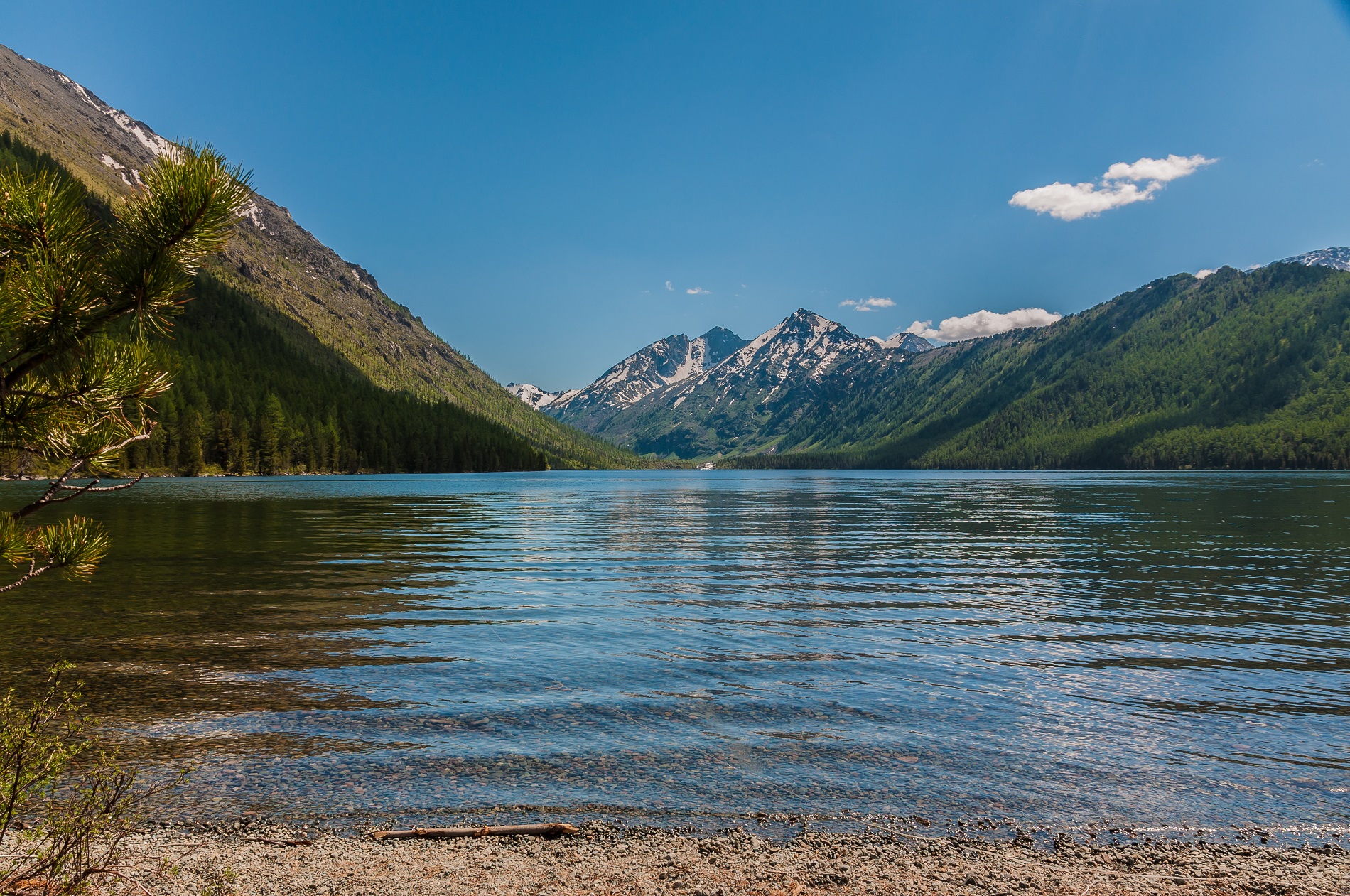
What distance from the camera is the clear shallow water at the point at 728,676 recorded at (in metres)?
11.9

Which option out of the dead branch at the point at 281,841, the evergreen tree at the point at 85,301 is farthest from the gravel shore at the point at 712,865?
the evergreen tree at the point at 85,301

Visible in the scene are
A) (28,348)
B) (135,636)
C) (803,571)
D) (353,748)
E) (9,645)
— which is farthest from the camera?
(803,571)

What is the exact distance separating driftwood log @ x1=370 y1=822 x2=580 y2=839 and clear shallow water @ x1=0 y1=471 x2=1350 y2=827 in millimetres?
959

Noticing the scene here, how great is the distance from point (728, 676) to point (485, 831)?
9.24 metres

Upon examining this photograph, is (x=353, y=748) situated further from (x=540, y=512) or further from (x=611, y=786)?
(x=540, y=512)

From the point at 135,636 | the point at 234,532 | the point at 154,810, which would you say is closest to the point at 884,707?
the point at 154,810

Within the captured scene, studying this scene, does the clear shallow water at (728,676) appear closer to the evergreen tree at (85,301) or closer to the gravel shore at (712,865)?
the gravel shore at (712,865)

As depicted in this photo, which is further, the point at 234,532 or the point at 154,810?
the point at 234,532

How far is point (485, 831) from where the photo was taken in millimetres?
10078

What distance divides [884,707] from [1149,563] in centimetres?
3421

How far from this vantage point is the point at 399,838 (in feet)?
32.7

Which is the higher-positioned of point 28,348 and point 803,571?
point 28,348

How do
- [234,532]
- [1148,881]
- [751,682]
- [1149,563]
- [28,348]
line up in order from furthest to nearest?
[234,532] < [1149,563] < [751,682] < [1148,881] < [28,348]

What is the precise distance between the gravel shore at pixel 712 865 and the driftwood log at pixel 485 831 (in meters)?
0.10
